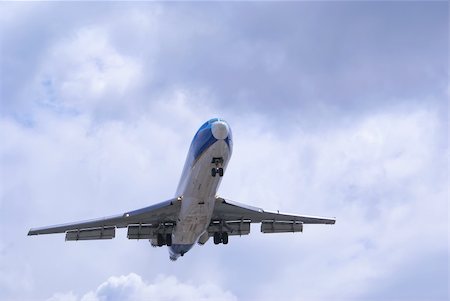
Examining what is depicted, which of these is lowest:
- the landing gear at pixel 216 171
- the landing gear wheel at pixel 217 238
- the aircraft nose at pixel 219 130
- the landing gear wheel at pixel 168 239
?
the landing gear wheel at pixel 168 239

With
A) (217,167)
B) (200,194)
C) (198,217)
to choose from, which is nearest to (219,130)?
(217,167)

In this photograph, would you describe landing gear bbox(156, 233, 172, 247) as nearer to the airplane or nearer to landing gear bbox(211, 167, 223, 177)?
the airplane

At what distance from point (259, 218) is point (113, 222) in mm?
11150

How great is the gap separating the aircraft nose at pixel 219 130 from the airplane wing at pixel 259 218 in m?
7.77

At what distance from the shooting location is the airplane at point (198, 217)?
134ft

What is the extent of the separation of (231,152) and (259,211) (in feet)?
33.3

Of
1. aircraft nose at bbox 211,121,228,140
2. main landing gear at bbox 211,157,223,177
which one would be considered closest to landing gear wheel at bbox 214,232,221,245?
main landing gear at bbox 211,157,223,177

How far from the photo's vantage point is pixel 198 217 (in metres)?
44.7

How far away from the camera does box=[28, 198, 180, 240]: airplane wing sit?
154 feet

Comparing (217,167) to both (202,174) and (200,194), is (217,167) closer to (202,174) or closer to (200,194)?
(202,174)

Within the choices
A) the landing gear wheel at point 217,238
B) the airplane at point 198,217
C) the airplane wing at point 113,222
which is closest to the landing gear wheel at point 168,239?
the airplane at point 198,217

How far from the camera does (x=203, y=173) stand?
41.6 meters

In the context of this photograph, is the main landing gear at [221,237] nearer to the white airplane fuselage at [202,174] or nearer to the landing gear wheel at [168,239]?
the landing gear wheel at [168,239]

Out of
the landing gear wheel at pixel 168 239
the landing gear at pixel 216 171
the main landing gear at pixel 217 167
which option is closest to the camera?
the main landing gear at pixel 217 167
